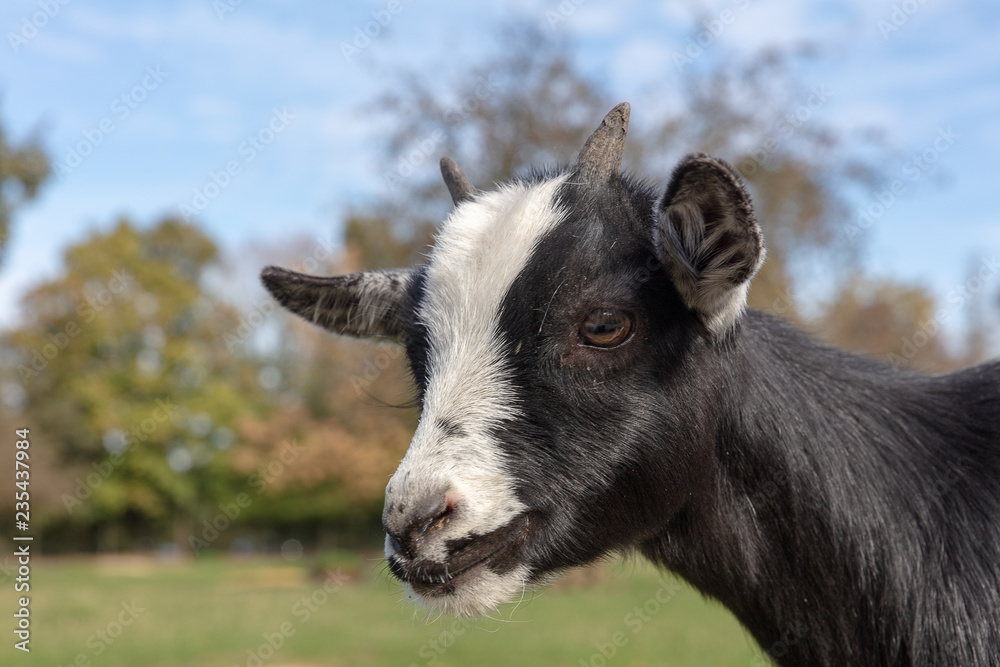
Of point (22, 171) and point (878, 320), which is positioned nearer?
point (22, 171)

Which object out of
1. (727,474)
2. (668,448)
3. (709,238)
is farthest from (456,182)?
(727,474)

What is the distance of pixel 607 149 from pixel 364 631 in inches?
484

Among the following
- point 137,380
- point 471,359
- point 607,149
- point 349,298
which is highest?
point 137,380

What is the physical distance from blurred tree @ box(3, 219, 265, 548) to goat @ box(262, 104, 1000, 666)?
45.5 m

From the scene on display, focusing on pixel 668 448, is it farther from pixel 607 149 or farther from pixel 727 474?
pixel 607 149

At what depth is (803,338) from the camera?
3705 mm

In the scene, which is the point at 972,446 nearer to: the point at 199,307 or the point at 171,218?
the point at 199,307

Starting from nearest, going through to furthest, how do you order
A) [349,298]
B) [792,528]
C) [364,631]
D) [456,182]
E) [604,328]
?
[604,328] → [792,528] → [349,298] → [456,182] → [364,631]

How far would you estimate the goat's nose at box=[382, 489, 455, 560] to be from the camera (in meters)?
2.73

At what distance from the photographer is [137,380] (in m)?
48.8

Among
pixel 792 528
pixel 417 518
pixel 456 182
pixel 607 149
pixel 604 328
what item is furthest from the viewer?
pixel 456 182

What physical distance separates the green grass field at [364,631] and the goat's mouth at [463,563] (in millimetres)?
886

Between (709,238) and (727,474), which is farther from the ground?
(709,238)

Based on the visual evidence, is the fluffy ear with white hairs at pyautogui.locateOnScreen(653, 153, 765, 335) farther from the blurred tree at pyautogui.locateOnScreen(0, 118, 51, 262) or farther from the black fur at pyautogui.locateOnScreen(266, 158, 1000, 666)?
the blurred tree at pyautogui.locateOnScreen(0, 118, 51, 262)
